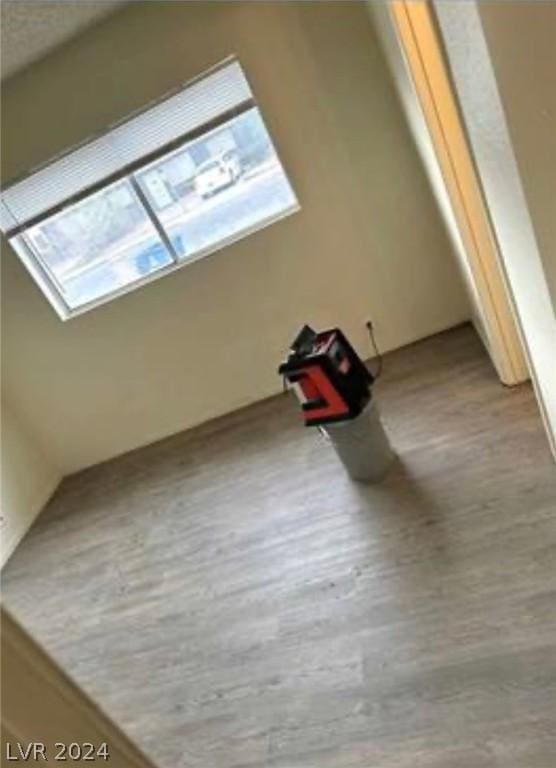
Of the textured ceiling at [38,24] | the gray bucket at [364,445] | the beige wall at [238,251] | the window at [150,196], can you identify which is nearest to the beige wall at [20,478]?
the beige wall at [238,251]

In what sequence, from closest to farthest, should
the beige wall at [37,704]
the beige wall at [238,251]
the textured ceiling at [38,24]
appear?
1. the beige wall at [37,704]
2. the textured ceiling at [38,24]
3. the beige wall at [238,251]

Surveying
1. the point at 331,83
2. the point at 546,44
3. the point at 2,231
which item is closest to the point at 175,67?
the point at 331,83

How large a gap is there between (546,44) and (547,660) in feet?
5.05

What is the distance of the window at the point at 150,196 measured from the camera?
3410 mm

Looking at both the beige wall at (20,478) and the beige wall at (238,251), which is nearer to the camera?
the beige wall at (238,251)

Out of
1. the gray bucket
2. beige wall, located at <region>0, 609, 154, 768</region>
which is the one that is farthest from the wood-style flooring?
beige wall, located at <region>0, 609, 154, 768</region>

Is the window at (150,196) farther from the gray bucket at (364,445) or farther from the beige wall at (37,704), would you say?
the beige wall at (37,704)

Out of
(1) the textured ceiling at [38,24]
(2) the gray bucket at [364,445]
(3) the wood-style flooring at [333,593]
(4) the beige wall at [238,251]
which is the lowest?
(3) the wood-style flooring at [333,593]

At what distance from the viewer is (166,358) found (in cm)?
397

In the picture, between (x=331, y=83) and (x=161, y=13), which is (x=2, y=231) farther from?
(x=331, y=83)

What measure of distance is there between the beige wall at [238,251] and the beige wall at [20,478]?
10 centimetres

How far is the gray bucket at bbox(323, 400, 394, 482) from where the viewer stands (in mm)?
2648

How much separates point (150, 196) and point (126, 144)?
0.99 feet

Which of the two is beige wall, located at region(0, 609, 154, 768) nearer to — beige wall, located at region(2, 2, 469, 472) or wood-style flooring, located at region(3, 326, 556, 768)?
wood-style flooring, located at region(3, 326, 556, 768)
